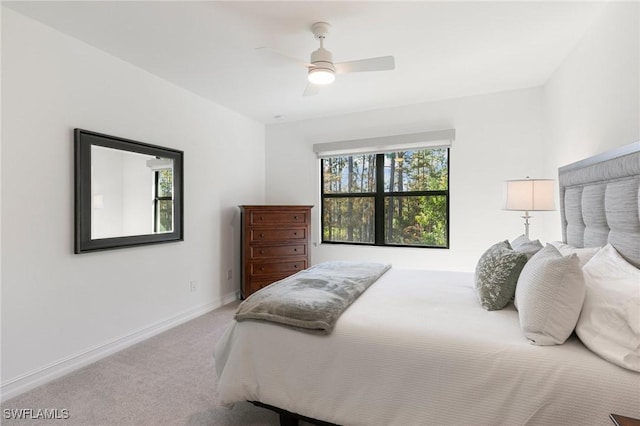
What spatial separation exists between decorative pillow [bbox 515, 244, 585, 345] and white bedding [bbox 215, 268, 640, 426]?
51mm

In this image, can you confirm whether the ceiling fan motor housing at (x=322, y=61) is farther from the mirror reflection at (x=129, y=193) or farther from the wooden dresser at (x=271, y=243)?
the wooden dresser at (x=271, y=243)

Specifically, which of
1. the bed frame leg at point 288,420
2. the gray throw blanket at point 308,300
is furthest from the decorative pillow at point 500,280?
the bed frame leg at point 288,420

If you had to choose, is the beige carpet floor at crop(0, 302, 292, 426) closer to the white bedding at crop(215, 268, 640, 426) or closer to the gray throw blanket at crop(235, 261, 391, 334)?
the white bedding at crop(215, 268, 640, 426)

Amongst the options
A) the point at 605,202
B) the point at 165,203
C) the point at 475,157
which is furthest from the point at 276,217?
the point at 605,202

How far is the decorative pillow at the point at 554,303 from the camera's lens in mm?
1207

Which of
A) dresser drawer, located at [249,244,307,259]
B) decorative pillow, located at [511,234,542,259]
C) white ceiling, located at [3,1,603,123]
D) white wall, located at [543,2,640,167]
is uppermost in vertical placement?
white ceiling, located at [3,1,603,123]

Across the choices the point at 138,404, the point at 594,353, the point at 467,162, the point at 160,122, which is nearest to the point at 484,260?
the point at 594,353

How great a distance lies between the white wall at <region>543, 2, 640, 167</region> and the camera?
168cm

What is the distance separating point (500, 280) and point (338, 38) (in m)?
1.95

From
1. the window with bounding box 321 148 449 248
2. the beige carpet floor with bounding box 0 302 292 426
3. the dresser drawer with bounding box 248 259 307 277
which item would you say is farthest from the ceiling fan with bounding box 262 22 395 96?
the dresser drawer with bounding box 248 259 307 277

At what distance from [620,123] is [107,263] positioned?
3.69m

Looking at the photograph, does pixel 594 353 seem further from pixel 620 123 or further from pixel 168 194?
pixel 168 194

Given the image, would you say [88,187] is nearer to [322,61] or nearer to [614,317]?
[322,61]

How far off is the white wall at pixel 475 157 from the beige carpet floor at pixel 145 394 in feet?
7.81
